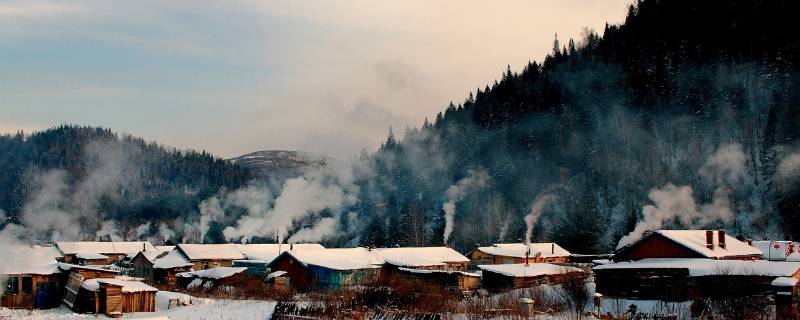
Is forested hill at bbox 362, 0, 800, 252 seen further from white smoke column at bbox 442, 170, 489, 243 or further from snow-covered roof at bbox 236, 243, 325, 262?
snow-covered roof at bbox 236, 243, 325, 262

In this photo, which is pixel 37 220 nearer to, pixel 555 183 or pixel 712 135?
pixel 555 183

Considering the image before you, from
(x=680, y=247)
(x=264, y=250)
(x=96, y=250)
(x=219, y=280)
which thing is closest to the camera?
(x=680, y=247)

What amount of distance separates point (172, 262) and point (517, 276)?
35129 mm

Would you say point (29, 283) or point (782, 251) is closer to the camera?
point (29, 283)

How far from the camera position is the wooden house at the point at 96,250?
87.6 m

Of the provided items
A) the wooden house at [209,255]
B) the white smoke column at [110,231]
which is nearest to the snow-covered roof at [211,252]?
the wooden house at [209,255]

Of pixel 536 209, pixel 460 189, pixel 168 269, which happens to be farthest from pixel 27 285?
pixel 460 189

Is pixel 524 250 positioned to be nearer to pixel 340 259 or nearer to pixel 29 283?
pixel 340 259

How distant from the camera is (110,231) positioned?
157625 mm

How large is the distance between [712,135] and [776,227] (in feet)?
56.5

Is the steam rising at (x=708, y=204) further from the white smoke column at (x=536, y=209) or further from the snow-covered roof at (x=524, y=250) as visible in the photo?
the white smoke column at (x=536, y=209)

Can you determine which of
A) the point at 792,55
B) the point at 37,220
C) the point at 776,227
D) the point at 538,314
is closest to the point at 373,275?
the point at 538,314

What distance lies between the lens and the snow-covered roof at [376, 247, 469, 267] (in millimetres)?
60281

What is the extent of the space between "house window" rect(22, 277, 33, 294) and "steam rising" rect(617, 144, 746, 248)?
55.7 meters
